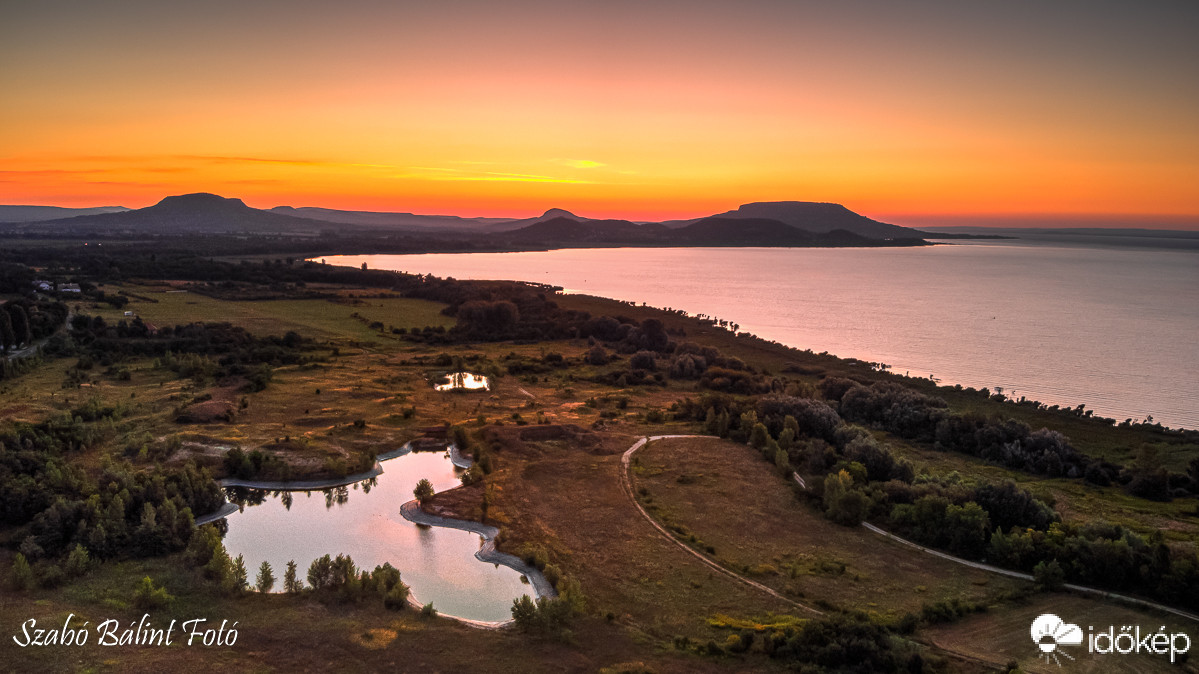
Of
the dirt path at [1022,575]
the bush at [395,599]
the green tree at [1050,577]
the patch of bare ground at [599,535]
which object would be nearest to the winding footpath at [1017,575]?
the dirt path at [1022,575]

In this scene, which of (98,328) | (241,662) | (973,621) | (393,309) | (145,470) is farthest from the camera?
(393,309)

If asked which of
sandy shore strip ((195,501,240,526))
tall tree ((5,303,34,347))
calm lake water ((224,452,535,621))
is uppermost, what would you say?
tall tree ((5,303,34,347))

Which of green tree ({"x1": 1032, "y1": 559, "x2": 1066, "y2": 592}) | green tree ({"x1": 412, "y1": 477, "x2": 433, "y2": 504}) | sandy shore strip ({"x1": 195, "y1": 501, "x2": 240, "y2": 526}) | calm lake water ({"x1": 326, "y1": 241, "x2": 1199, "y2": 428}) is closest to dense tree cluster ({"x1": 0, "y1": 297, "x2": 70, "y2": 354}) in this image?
sandy shore strip ({"x1": 195, "y1": 501, "x2": 240, "y2": 526})

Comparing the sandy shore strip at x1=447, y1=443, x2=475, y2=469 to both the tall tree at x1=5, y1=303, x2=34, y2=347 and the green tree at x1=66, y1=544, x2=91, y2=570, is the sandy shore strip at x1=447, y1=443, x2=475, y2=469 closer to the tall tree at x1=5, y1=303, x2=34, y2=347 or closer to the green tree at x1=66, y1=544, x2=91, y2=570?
the green tree at x1=66, y1=544, x2=91, y2=570

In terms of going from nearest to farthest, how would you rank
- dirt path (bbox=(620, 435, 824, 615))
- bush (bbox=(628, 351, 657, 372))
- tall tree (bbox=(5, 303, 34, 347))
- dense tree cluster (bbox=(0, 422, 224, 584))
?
dirt path (bbox=(620, 435, 824, 615)) < dense tree cluster (bbox=(0, 422, 224, 584)) < tall tree (bbox=(5, 303, 34, 347)) < bush (bbox=(628, 351, 657, 372))

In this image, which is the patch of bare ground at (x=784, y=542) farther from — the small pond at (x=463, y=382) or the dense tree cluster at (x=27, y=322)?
the dense tree cluster at (x=27, y=322)

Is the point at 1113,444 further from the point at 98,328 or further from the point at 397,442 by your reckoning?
the point at 98,328

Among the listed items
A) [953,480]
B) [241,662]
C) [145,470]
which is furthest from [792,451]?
[145,470]
